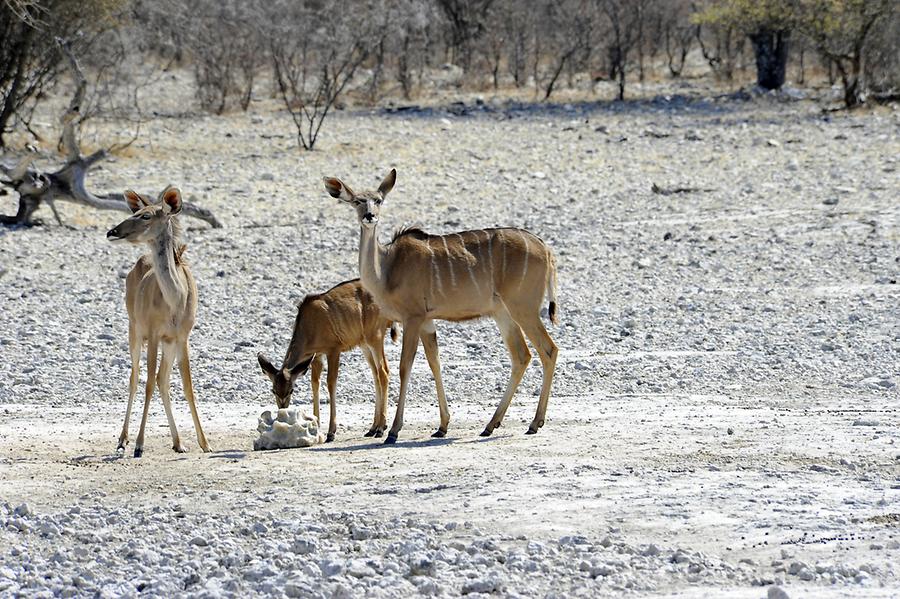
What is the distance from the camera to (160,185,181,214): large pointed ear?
8461 mm

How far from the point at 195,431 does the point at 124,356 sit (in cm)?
232

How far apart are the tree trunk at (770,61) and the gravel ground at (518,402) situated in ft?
27.3

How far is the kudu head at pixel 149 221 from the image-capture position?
8.38 m

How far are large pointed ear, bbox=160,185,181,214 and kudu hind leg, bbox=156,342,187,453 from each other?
81cm

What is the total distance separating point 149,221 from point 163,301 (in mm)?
480

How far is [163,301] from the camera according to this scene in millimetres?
8445

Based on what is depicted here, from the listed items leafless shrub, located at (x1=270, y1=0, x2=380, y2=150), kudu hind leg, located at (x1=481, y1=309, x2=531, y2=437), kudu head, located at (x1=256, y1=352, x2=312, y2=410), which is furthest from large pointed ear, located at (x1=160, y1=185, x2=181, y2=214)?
leafless shrub, located at (x1=270, y1=0, x2=380, y2=150)

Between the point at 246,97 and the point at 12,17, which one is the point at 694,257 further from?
the point at 246,97

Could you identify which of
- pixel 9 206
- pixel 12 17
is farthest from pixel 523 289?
pixel 12 17

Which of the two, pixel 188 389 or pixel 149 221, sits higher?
pixel 149 221

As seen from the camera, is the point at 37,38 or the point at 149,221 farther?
the point at 37,38

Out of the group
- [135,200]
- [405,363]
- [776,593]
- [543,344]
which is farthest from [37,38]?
[776,593]

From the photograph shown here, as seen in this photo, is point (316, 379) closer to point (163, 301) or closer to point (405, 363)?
point (405, 363)

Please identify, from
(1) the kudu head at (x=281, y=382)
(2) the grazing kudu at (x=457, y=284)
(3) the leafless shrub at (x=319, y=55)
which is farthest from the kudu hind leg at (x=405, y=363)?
(3) the leafless shrub at (x=319, y=55)
